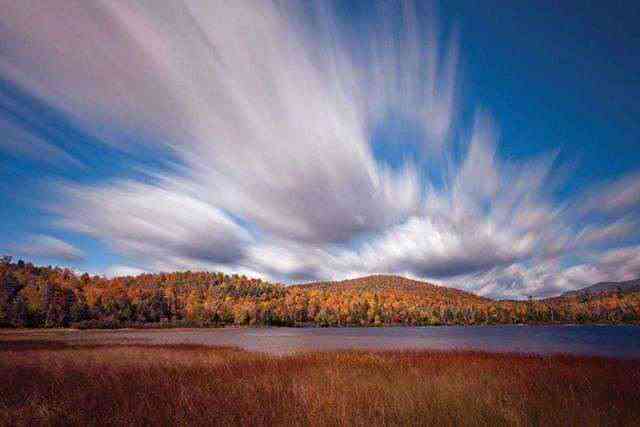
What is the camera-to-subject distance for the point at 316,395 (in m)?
12.7

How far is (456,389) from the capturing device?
1384 centimetres

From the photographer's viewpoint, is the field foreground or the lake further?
the lake

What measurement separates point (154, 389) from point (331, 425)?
8.29 metres

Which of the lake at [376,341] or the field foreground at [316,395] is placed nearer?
the field foreground at [316,395]

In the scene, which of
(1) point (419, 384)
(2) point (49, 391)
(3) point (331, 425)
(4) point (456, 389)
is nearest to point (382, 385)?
(1) point (419, 384)

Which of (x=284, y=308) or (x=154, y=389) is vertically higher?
(x=284, y=308)

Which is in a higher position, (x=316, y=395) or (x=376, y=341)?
(x=376, y=341)

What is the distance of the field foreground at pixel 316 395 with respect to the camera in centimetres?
986

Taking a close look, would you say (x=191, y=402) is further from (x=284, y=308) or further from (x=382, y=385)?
(x=284, y=308)

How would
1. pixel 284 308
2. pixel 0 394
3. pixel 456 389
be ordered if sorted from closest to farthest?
pixel 0 394 < pixel 456 389 < pixel 284 308

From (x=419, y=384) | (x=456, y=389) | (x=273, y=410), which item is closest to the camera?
(x=273, y=410)

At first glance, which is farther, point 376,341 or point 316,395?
point 376,341

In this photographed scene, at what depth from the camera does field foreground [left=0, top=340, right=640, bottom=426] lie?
9.86 metres

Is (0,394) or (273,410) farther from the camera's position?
(0,394)
